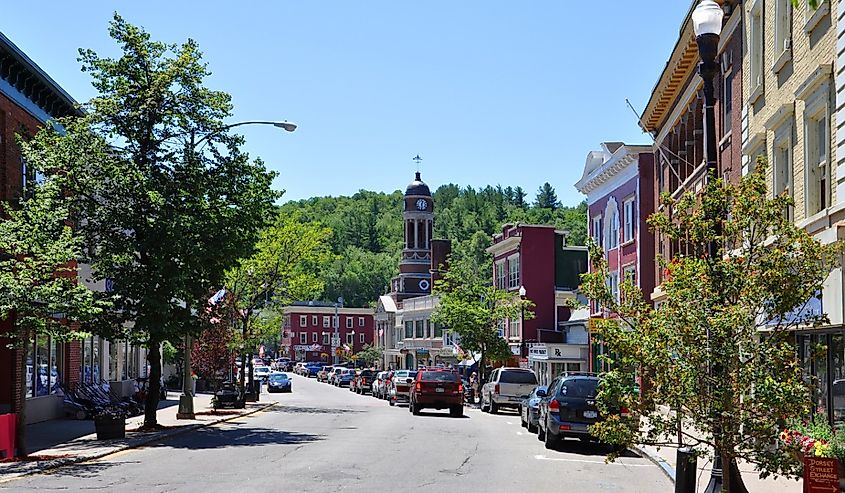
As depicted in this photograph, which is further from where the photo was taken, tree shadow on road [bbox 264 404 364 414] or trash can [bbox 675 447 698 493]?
tree shadow on road [bbox 264 404 364 414]

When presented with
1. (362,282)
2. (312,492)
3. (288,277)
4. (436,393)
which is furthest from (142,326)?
(362,282)

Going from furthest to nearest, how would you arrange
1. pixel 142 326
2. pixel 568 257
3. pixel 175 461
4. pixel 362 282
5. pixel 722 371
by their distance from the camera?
pixel 362 282 < pixel 568 257 < pixel 142 326 < pixel 175 461 < pixel 722 371

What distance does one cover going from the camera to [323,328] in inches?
5443

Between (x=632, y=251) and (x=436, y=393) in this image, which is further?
(x=632, y=251)

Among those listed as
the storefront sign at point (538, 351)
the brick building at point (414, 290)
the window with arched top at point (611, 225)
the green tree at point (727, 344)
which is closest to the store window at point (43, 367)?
the green tree at point (727, 344)

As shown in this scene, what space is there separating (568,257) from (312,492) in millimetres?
50270

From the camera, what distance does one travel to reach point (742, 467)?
17.2m

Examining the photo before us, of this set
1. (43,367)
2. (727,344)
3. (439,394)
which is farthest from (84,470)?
(439,394)

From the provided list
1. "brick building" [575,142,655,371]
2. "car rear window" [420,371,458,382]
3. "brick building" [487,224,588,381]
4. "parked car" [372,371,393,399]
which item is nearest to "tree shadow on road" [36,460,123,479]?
"car rear window" [420,371,458,382]

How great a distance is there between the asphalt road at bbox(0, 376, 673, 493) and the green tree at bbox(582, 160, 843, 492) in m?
5.06

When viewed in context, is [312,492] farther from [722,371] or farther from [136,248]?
[136,248]

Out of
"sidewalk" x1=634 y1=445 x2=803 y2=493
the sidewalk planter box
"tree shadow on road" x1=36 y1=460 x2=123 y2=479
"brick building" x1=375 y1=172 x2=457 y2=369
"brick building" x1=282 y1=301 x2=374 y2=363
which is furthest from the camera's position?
"brick building" x1=282 y1=301 x2=374 y2=363

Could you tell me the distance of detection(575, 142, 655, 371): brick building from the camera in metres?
40.5

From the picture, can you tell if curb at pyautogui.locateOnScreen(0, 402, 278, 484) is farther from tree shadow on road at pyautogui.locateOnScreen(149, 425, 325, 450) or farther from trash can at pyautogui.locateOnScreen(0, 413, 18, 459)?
trash can at pyautogui.locateOnScreen(0, 413, 18, 459)
